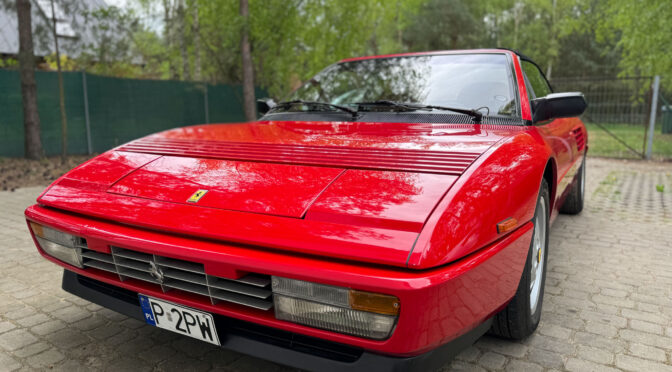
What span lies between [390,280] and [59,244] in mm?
1548

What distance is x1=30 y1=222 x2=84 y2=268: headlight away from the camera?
78.2 inches

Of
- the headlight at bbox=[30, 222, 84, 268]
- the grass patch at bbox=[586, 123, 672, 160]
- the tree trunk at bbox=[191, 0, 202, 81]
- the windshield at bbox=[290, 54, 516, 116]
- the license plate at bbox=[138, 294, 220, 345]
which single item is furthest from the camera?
the tree trunk at bbox=[191, 0, 202, 81]

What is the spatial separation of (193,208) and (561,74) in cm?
3475

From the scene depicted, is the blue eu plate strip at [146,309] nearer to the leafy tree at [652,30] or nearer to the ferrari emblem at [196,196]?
the ferrari emblem at [196,196]

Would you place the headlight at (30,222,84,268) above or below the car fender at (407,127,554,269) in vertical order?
below

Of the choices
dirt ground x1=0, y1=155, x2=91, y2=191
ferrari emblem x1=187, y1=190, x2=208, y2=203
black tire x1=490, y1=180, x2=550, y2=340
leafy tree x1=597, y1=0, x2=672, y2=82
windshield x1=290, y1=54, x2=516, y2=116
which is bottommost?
dirt ground x1=0, y1=155, x2=91, y2=191

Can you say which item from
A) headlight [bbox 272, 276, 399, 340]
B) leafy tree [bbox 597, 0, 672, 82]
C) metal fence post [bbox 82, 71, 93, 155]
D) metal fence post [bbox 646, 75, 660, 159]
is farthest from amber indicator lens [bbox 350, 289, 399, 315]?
leafy tree [bbox 597, 0, 672, 82]

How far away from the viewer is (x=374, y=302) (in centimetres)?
141

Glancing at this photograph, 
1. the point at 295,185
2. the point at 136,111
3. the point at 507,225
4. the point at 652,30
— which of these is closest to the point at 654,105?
the point at 652,30

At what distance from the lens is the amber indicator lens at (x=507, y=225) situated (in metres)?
1.71

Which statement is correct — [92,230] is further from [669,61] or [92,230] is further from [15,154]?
[669,61]

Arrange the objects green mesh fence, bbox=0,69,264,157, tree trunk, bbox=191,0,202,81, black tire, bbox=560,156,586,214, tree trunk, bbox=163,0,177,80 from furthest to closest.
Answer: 1. tree trunk, bbox=163,0,177,80
2. tree trunk, bbox=191,0,202,81
3. green mesh fence, bbox=0,69,264,157
4. black tire, bbox=560,156,586,214

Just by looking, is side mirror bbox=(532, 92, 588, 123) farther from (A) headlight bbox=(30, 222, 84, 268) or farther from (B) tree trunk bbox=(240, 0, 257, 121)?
(B) tree trunk bbox=(240, 0, 257, 121)

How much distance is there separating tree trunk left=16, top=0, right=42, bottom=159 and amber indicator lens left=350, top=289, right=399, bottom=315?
984 centimetres
